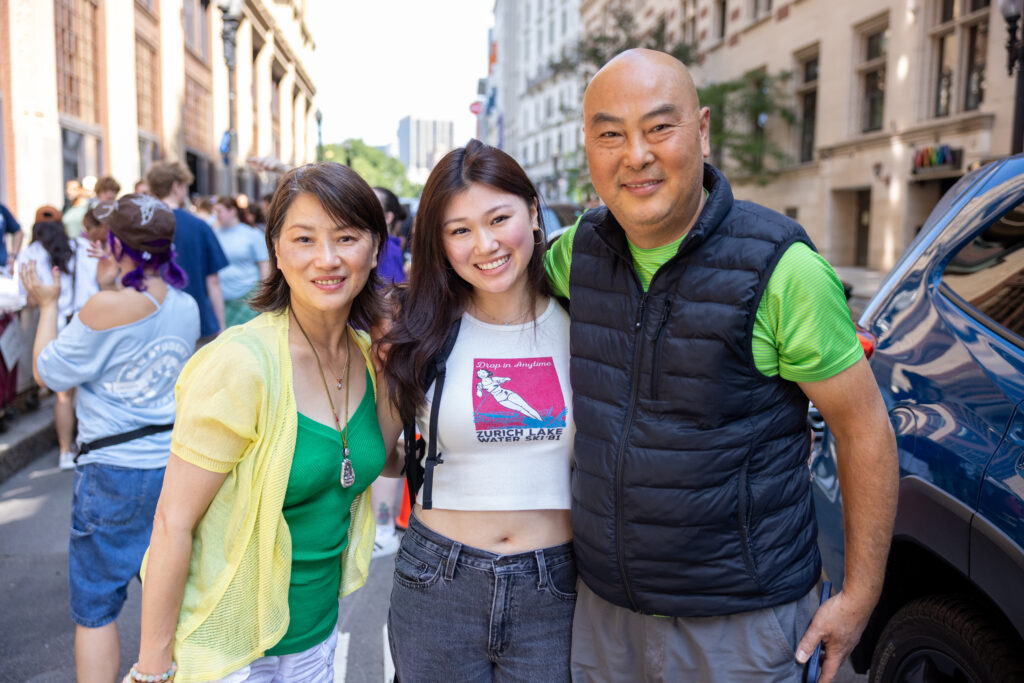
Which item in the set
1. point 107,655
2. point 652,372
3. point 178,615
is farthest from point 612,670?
point 107,655

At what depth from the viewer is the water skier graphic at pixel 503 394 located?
85.3 inches

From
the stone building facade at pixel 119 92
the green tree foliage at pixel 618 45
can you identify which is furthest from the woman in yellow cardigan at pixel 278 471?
the green tree foliage at pixel 618 45

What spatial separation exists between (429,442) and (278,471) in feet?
1.38

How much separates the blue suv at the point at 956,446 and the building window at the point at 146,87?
54.5 ft

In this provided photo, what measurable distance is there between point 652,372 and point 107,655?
238 centimetres

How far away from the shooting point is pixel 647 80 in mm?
1881

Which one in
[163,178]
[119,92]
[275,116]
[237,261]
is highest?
[275,116]

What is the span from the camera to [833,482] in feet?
9.41

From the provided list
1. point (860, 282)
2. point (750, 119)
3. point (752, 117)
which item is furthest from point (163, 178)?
point (750, 119)

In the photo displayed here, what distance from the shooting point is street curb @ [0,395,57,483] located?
6.27m

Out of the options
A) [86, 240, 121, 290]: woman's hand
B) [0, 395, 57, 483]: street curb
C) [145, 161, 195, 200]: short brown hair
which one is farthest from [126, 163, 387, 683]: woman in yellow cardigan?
[145, 161, 195, 200]: short brown hair

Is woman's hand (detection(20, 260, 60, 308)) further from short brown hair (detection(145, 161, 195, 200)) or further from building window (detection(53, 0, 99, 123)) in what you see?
building window (detection(53, 0, 99, 123))

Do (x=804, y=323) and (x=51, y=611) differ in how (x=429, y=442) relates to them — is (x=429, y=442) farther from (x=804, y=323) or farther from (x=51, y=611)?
(x=51, y=611)

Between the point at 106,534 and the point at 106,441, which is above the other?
the point at 106,441
